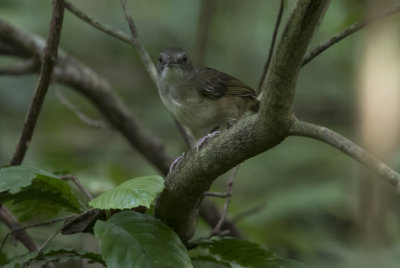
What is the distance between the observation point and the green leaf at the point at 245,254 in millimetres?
2824

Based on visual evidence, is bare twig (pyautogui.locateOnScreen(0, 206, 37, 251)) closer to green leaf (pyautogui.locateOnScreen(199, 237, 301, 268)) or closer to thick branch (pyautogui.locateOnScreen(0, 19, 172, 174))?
green leaf (pyautogui.locateOnScreen(199, 237, 301, 268))

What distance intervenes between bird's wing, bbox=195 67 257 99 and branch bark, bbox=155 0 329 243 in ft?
4.66

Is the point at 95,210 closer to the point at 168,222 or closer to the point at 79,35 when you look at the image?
the point at 168,222

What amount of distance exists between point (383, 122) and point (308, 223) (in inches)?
176

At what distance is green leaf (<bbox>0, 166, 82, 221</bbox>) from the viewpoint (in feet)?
8.23

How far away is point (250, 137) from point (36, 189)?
101 centimetres

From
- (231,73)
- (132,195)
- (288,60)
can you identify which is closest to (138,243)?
(132,195)

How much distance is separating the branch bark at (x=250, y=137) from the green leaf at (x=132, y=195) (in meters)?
0.19

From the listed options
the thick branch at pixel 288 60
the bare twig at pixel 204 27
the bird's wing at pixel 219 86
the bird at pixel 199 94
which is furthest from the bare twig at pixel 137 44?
the thick branch at pixel 288 60

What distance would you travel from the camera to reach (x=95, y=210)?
2.83m

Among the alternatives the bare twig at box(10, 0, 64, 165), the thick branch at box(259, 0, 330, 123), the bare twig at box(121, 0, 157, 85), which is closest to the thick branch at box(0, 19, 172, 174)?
the bare twig at box(121, 0, 157, 85)

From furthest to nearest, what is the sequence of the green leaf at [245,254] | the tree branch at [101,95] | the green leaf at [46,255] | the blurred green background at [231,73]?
1. the blurred green background at [231,73]
2. the tree branch at [101,95]
3. the green leaf at [245,254]
4. the green leaf at [46,255]

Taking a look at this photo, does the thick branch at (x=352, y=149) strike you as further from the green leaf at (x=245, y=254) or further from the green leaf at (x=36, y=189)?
the green leaf at (x=36, y=189)

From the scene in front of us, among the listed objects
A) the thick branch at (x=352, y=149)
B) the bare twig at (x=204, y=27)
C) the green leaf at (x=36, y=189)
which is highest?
the bare twig at (x=204, y=27)
